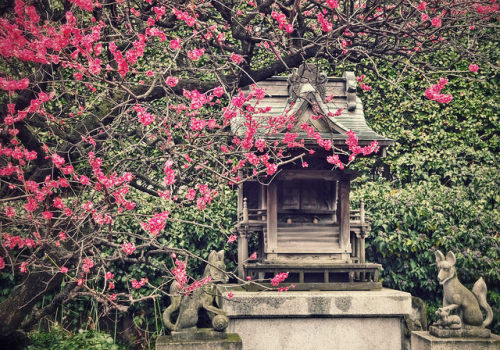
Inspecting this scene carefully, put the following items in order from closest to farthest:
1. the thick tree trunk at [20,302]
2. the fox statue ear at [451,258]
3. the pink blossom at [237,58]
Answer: the thick tree trunk at [20,302]
the pink blossom at [237,58]
the fox statue ear at [451,258]

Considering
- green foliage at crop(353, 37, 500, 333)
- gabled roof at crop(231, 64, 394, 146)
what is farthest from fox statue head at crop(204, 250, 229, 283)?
green foliage at crop(353, 37, 500, 333)

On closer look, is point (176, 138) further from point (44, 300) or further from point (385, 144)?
point (385, 144)

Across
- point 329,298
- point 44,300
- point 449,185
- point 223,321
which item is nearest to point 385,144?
point 329,298

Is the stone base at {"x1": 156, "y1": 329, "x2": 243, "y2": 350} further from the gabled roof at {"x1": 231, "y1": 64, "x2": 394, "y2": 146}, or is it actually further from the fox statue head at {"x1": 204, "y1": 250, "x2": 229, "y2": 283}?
the gabled roof at {"x1": 231, "y1": 64, "x2": 394, "y2": 146}

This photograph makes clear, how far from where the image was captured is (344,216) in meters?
6.47

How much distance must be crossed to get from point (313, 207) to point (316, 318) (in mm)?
1484

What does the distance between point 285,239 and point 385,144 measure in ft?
5.94

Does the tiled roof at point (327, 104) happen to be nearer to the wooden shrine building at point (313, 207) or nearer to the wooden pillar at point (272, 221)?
the wooden shrine building at point (313, 207)

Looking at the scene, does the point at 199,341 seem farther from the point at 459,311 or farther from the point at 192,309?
the point at 459,311

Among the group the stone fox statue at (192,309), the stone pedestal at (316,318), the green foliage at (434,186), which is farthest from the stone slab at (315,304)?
the green foliage at (434,186)

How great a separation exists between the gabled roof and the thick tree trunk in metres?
2.78

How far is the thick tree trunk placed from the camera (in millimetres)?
4164

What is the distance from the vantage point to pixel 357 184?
9.65 metres

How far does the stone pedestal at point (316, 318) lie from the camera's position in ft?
19.5
